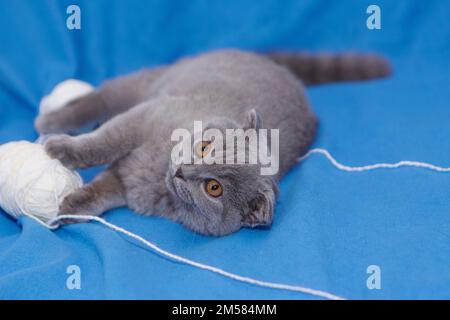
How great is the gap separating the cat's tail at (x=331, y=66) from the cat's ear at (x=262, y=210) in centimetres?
114

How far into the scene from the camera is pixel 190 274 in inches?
56.9

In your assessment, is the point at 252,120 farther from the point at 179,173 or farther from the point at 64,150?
the point at 64,150

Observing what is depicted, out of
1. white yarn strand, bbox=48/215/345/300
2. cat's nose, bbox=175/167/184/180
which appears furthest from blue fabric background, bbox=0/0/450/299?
cat's nose, bbox=175/167/184/180

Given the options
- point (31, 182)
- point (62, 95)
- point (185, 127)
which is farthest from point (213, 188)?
point (62, 95)

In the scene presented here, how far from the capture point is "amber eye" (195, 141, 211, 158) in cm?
155

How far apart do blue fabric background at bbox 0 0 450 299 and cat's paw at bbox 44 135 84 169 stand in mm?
223

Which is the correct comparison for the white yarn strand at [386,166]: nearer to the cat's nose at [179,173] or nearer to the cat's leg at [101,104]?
the cat's nose at [179,173]

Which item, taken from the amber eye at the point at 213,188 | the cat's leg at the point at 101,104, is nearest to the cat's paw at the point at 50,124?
the cat's leg at the point at 101,104

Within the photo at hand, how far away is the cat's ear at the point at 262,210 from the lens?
153cm
